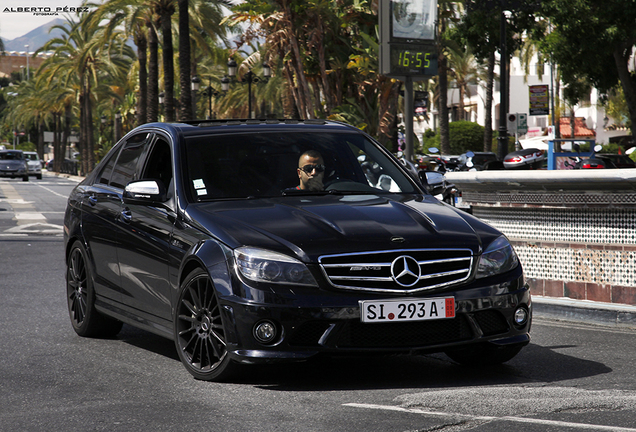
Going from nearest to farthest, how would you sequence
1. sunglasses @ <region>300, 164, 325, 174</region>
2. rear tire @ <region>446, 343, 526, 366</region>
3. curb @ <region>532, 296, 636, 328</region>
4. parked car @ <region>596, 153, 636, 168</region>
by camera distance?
rear tire @ <region>446, 343, 526, 366</region>, sunglasses @ <region>300, 164, 325, 174</region>, curb @ <region>532, 296, 636, 328</region>, parked car @ <region>596, 153, 636, 168</region>

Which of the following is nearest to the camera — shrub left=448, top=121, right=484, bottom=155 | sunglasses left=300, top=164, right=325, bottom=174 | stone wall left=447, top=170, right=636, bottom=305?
sunglasses left=300, top=164, right=325, bottom=174

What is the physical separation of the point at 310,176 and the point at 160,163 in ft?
3.53

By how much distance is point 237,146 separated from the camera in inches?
252

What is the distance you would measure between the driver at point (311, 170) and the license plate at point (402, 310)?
1300 mm

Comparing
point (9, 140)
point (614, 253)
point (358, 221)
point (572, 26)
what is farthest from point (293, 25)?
point (9, 140)

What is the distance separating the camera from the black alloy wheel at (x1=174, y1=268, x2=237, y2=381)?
17.9 feet

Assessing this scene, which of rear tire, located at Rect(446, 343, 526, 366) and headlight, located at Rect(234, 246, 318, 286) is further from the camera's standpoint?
rear tire, located at Rect(446, 343, 526, 366)

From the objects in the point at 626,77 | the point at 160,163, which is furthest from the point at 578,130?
the point at 160,163

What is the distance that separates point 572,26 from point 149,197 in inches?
1061

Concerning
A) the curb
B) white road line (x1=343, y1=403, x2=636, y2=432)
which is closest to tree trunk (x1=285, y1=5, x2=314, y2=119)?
the curb

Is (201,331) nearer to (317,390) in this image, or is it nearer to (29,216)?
(317,390)

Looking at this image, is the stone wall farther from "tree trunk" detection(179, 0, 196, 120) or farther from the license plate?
"tree trunk" detection(179, 0, 196, 120)

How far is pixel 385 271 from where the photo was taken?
17.1ft

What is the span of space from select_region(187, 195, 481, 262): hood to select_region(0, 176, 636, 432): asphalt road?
0.68 meters
